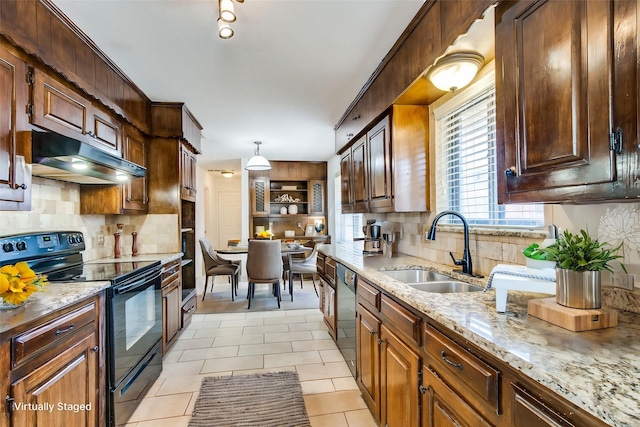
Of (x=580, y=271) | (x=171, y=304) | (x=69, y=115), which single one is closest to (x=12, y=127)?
(x=69, y=115)

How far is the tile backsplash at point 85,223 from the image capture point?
83.8 inches

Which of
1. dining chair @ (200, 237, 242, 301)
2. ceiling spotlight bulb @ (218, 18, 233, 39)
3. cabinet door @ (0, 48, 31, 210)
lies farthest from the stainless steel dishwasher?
dining chair @ (200, 237, 242, 301)

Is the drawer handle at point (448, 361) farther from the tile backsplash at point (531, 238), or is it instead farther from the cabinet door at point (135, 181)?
the cabinet door at point (135, 181)

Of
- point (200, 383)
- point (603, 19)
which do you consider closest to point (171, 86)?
point (200, 383)

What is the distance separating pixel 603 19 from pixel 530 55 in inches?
9.6

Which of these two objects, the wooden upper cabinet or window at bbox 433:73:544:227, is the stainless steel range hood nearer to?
the wooden upper cabinet

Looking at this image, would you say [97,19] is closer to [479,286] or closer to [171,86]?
[171,86]

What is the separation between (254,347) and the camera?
304 cm

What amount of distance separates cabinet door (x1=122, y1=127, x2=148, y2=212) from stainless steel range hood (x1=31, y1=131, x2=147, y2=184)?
41cm

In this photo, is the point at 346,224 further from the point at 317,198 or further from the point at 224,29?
the point at 224,29

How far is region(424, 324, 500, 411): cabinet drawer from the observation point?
86 centimetres

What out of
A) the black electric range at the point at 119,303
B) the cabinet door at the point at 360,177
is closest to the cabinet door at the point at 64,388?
the black electric range at the point at 119,303

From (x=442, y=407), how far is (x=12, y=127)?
7.86ft

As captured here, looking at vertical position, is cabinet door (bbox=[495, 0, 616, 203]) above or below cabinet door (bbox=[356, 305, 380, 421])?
above
